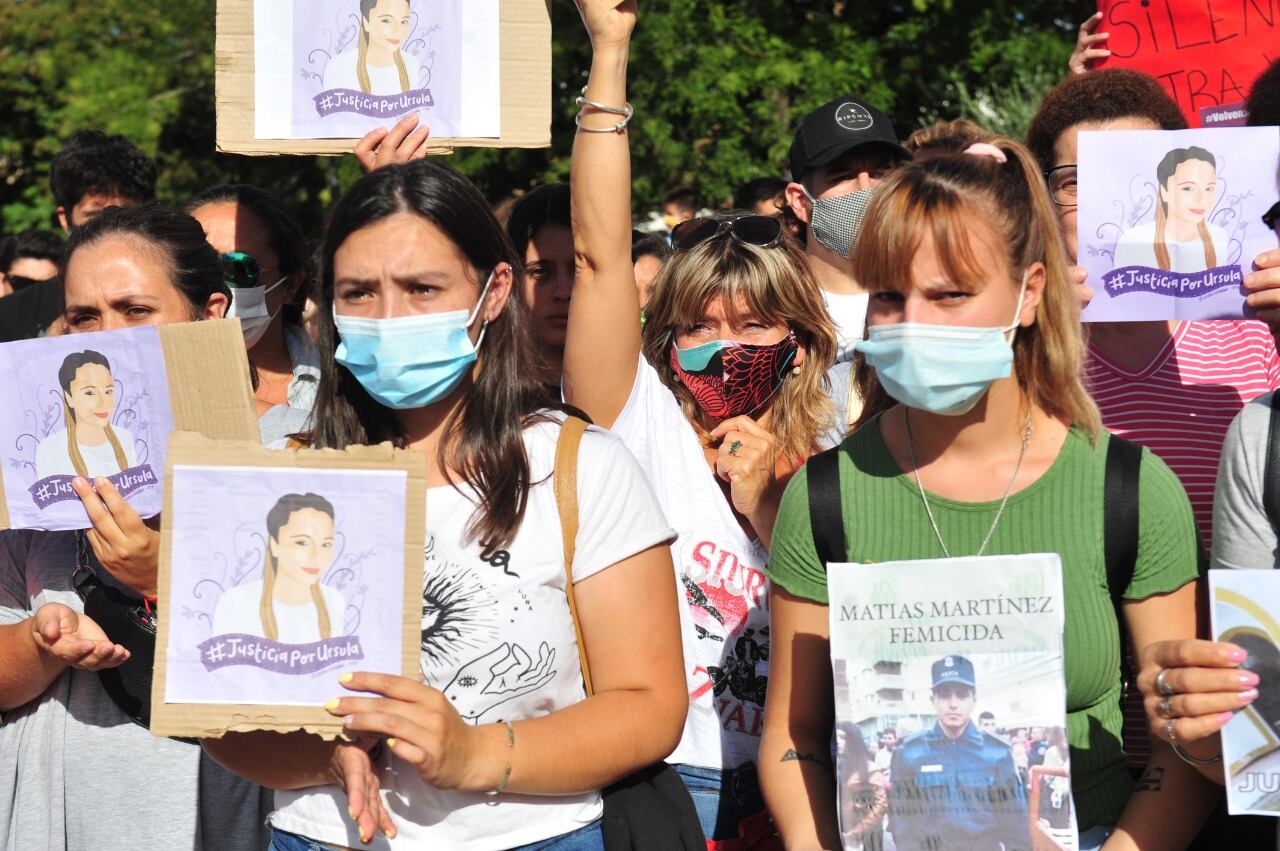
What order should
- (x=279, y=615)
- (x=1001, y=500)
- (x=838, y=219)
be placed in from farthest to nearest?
(x=838, y=219)
(x=1001, y=500)
(x=279, y=615)

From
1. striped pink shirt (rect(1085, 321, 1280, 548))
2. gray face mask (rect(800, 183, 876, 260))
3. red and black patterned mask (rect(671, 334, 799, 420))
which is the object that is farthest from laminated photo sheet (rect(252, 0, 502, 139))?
striped pink shirt (rect(1085, 321, 1280, 548))

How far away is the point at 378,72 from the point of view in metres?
3.87

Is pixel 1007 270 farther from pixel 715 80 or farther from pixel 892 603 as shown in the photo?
pixel 715 80

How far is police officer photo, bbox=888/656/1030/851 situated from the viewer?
2.41 metres

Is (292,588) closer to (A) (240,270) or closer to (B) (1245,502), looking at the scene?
(B) (1245,502)

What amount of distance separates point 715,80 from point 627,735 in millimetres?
13846

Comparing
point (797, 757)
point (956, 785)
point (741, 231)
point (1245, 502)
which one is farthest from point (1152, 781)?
point (741, 231)

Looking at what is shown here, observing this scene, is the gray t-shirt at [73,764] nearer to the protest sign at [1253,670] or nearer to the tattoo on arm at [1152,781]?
the tattoo on arm at [1152,781]

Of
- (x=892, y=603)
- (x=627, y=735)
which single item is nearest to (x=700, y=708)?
(x=627, y=735)

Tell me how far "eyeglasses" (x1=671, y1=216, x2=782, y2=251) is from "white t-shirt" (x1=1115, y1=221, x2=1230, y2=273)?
3.32 ft

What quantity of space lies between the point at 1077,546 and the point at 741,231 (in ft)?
5.62

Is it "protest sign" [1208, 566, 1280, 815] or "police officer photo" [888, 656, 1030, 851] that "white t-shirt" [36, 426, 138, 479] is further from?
"protest sign" [1208, 566, 1280, 815]

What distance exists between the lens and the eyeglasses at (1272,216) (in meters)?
3.18

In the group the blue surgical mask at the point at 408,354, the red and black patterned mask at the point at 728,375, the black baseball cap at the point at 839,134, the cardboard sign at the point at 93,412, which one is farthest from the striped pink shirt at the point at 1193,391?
the cardboard sign at the point at 93,412
